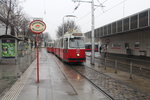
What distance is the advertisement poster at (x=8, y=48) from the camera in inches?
665

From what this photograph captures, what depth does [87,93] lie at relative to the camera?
7.29 m

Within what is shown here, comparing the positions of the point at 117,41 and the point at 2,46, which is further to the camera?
the point at 117,41

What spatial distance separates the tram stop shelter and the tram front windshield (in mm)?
5187

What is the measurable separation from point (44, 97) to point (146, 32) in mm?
22983

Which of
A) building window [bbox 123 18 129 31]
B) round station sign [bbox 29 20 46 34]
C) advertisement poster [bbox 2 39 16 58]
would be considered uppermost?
building window [bbox 123 18 129 31]

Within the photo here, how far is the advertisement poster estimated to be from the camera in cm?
1688

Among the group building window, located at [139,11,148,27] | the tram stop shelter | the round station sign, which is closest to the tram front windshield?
the tram stop shelter

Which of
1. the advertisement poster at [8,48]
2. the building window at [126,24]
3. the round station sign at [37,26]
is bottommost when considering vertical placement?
the advertisement poster at [8,48]

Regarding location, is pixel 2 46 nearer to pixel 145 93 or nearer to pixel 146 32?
pixel 145 93

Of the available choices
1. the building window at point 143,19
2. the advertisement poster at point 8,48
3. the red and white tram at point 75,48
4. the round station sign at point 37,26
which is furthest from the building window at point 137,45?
the round station sign at point 37,26

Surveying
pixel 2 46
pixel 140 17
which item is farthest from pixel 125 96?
pixel 140 17

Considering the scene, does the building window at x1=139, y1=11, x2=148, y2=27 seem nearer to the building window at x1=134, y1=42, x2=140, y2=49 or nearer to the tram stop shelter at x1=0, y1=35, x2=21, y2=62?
the building window at x1=134, y1=42, x2=140, y2=49

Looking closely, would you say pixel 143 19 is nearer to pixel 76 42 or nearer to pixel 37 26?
pixel 76 42

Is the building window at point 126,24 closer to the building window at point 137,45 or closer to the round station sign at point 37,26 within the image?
the building window at point 137,45
